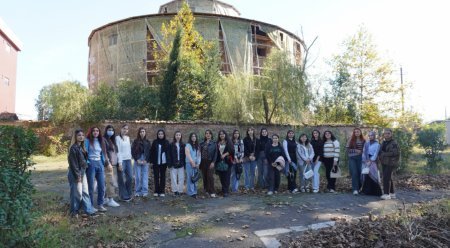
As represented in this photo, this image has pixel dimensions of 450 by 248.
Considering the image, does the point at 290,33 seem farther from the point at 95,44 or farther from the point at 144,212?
the point at 144,212

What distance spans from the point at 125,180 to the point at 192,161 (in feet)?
5.74

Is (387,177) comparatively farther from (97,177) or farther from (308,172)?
(97,177)

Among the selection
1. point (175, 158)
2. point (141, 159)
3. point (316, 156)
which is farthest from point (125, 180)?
point (316, 156)

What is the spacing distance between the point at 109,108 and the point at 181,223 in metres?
15.5

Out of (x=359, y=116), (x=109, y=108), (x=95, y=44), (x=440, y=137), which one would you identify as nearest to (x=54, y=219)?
(x=109, y=108)

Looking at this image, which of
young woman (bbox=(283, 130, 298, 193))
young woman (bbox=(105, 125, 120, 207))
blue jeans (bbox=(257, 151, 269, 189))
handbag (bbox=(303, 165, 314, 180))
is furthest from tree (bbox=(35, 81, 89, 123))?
handbag (bbox=(303, 165, 314, 180))

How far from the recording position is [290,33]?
116 ft

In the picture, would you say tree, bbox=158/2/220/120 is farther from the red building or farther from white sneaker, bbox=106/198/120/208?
the red building

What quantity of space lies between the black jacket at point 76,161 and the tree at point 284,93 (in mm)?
11708

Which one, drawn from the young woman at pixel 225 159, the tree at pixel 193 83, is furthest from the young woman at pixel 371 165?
the tree at pixel 193 83

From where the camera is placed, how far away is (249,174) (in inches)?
412

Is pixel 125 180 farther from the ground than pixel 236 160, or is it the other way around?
pixel 236 160

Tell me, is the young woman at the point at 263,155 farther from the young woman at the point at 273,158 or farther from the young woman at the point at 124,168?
the young woman at the point at 124,168

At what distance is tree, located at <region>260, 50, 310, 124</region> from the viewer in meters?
17.8
